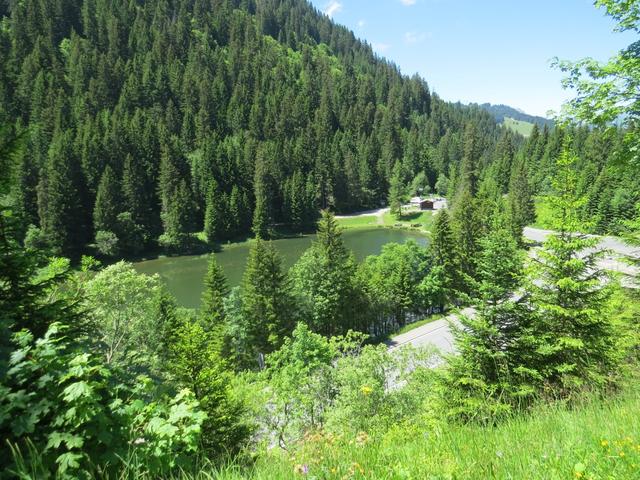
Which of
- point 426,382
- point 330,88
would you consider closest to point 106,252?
point 426,382

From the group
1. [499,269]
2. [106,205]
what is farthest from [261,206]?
[499,269]

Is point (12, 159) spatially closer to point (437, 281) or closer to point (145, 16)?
point (437, 281)

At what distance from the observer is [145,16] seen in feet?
541

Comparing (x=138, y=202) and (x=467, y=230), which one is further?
(x=138, y=202)

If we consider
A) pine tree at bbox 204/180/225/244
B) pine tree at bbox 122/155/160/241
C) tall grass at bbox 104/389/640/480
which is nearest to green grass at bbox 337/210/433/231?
pine tree at bbox 204/180/225/244

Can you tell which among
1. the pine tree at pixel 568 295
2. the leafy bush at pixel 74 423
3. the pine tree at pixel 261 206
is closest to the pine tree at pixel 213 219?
the pine tree at pixel 261 206

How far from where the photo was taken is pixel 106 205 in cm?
7850

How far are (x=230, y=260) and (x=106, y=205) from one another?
29082 millimetres

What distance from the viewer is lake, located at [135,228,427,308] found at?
5916 centimetres

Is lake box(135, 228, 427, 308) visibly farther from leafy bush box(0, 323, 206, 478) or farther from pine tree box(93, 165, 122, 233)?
leafy bush box(0, 323, 206, 478)

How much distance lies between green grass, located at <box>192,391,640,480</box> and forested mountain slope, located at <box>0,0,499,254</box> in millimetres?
67710

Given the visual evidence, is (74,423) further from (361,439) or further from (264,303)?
(264,303)

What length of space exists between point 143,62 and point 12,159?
163 m

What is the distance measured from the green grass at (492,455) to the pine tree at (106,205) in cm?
8588
